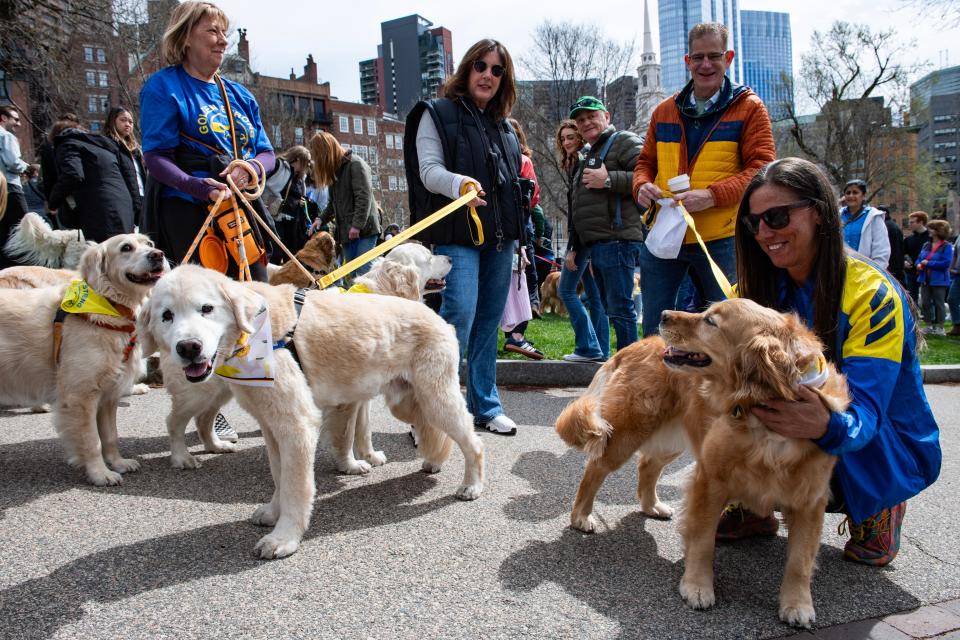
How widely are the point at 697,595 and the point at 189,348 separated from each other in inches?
84.2

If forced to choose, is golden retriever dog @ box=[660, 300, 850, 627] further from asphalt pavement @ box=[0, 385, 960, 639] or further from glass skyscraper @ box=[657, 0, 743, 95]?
glass skyscraper @ box=[657, 0, 743, 95]

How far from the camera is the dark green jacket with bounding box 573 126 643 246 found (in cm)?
570

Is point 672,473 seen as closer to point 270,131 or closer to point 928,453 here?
point 928,453

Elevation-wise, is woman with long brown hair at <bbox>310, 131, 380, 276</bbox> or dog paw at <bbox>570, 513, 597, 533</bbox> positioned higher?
woman with long brown hair at <bbox>310, 131, 380, 276</bbox>

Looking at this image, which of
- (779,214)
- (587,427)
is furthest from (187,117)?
(779,214)

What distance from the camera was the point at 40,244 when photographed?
20.0 ft

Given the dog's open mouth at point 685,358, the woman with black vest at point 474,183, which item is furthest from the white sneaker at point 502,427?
the dog's open mouth at point 685,358

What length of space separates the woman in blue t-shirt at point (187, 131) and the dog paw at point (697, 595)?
298 centimetres

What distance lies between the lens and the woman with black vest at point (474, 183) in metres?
4.27

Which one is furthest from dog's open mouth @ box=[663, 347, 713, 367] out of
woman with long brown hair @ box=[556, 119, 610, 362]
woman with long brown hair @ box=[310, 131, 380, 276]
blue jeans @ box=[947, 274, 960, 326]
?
blue jeans @ box=[947, 274, 960, 326]

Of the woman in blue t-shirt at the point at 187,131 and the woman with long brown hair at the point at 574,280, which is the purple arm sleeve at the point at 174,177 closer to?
the woman in blue t-shirt at the point at 187,131

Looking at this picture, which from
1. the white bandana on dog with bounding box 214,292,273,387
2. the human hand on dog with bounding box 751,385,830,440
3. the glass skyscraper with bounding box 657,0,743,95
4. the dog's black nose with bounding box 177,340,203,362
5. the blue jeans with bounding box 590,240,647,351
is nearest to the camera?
the human hand on dog with bounding box 751,385,830,440

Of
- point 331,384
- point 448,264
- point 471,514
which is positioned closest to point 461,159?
point 448,264

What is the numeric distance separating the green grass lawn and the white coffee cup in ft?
13.0
